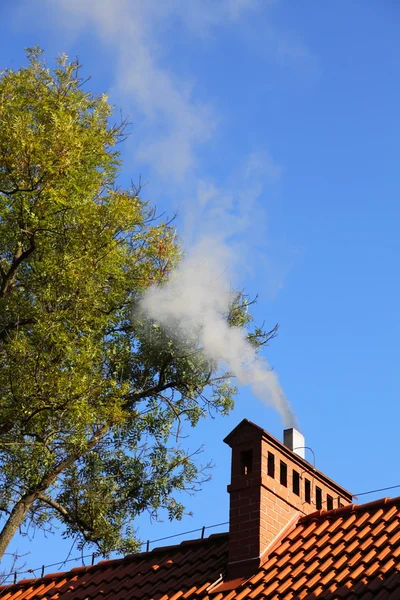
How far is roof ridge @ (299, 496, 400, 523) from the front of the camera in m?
10.2

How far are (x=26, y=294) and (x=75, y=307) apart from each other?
65.5 inches

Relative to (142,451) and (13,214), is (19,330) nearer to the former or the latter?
(13,214)

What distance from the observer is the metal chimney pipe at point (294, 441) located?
38.3 feet

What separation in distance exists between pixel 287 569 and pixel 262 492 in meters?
1.03

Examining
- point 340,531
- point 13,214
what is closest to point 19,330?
point 13,214

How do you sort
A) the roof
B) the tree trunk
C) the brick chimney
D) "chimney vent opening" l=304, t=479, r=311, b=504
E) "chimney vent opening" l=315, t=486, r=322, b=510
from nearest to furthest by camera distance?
1. the roof
2. the brick chimney
3. "chimney vent opening" l=304, t=479, r=311, b=504
4. "chimney vent opening" l=315, t=486, r=322, b=510
5. the tree trunk

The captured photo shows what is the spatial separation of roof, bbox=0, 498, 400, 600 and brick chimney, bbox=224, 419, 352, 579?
209 millimetres

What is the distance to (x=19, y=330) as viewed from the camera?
15523 mm

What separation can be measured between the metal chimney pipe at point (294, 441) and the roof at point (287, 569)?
3.58 ft

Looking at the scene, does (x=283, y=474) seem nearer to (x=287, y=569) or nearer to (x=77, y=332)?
(x=287, y=569)

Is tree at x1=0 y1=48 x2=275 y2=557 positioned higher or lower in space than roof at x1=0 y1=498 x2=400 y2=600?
higher

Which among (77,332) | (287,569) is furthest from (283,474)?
(77,332)

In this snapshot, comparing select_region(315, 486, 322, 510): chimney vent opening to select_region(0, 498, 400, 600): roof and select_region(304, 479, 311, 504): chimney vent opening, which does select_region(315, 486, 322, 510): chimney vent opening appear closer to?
select_region(304, 479, 311, 504): chimney vent opening

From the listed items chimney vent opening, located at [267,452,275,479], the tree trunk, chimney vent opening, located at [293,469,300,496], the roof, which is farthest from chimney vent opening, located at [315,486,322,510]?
the tree trunk
